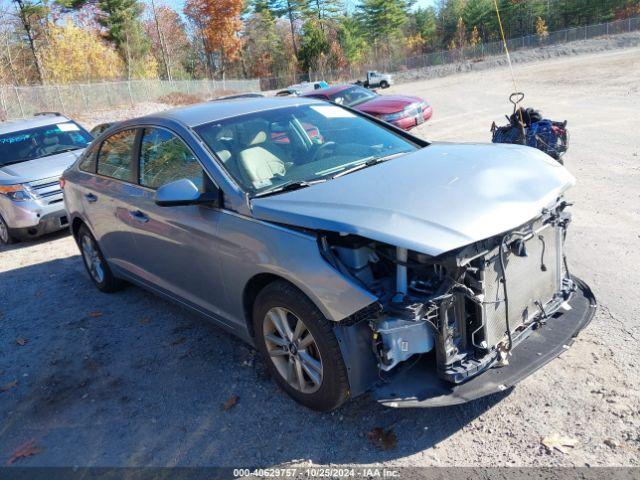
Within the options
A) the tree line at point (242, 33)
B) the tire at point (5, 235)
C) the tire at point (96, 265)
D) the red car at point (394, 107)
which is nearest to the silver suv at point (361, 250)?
the tire at point (96, 265)

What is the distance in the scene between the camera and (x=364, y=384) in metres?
2.90

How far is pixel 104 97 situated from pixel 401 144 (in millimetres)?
34621

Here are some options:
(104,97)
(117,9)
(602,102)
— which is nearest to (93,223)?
(602,102)

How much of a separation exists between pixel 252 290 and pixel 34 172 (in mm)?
6440

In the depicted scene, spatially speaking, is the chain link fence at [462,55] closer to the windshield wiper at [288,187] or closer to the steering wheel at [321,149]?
the steering wheel at [321,149]

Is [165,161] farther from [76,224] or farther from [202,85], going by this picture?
[202,85]

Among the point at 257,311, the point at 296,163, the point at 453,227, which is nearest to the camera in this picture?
the point at 453,227

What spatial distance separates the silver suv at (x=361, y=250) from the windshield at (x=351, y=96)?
11.3 metres

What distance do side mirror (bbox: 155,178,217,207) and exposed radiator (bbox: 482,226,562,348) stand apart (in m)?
1.79

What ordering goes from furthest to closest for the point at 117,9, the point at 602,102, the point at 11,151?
the point at 117,9
the point at 602,102
the point at 11,151

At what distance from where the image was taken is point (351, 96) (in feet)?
50.8

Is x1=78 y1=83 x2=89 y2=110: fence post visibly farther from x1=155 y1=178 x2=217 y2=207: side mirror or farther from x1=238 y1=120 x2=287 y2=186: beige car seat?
x1=155 y1=178 x2=217 y2=207: side mirror

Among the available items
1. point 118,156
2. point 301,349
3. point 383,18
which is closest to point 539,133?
point 118,156

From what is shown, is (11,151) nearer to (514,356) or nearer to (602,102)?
(514,356)
